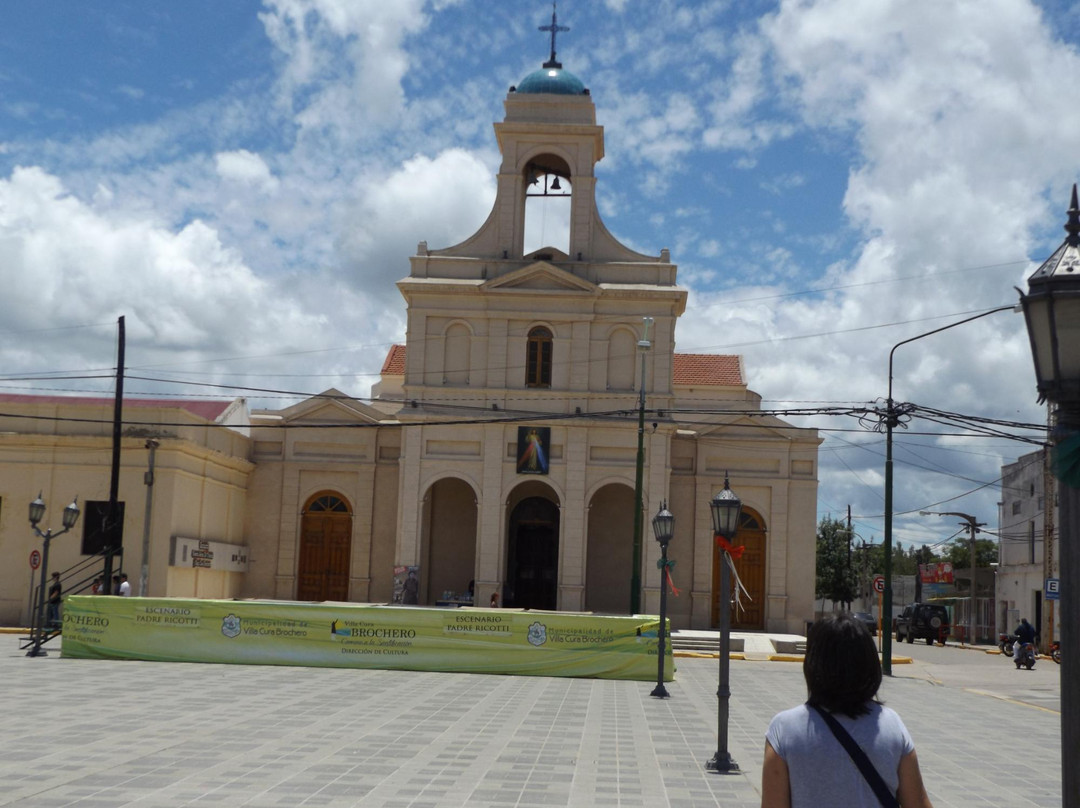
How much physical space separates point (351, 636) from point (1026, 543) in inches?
1488

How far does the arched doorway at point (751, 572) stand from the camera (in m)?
40.9

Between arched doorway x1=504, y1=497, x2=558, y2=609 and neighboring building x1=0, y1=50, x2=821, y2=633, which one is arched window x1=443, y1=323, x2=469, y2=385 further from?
arched doorway x1=504, y1=497, x2=558, y2=609

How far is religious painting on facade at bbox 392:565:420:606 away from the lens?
126 ft

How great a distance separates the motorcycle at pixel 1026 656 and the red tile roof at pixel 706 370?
55.9 ft

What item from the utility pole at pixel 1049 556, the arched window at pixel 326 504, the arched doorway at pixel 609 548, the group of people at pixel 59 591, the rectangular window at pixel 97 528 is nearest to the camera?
the group of people at pixel 59 591

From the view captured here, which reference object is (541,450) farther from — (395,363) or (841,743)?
(841,743)

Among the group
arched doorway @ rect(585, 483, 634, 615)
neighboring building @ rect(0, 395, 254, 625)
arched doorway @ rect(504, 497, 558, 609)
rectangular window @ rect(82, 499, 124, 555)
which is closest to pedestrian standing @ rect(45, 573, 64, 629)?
rectangular window @ rect(82, 499, 124, 555)

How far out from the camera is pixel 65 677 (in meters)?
20.2

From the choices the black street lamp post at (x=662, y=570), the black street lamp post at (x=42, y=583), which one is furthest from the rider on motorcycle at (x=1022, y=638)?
the black street lamp post at (x=42, y=583)

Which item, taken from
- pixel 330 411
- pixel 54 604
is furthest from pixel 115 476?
pixel 330 411

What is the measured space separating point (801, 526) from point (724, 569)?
94.3 feet

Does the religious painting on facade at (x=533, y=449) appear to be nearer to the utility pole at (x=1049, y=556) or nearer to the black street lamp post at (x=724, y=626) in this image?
the utility pole at (x=1049, y=556)

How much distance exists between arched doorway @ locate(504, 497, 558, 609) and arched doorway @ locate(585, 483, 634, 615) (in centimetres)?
130

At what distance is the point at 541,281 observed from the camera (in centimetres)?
4016
